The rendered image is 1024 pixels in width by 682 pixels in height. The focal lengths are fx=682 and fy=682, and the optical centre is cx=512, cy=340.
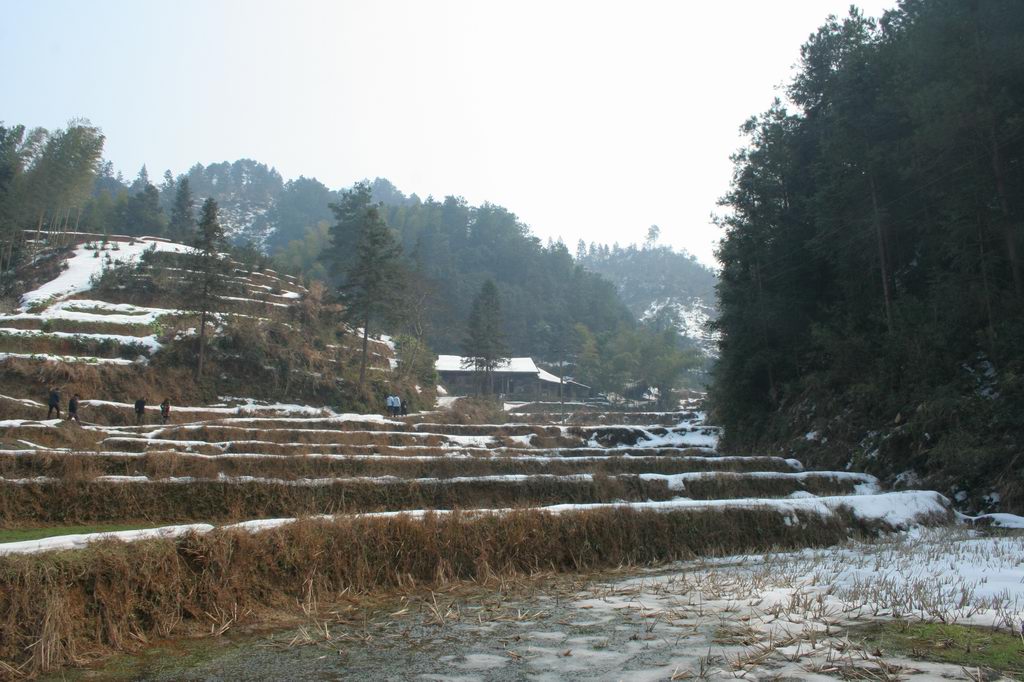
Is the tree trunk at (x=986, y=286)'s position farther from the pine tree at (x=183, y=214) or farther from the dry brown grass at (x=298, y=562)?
the pine tree at (x=183, y=214)

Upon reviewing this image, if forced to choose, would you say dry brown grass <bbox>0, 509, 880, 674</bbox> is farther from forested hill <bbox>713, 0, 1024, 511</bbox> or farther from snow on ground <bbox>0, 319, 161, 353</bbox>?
snow on ground <bbox>0, 319, 161, 353</bbox>

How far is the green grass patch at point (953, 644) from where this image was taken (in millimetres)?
3766

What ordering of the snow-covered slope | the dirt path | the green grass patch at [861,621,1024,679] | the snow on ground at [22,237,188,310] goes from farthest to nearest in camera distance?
the snow-covered slope, the snow on ground at [22,237,188,310], the dirt path, the green grass patch at [861,621,1024,679]

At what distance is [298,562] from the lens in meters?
6.83

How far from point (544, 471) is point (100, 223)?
83327 mm

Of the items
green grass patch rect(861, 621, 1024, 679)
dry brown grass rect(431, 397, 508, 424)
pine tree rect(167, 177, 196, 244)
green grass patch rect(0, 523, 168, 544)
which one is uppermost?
pine tree rect(167, 177, 196, 244)

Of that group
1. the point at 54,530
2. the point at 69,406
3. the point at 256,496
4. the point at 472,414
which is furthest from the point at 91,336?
the point at 54,530

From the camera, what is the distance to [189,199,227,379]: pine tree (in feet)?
125

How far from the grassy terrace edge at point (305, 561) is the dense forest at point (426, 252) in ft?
123

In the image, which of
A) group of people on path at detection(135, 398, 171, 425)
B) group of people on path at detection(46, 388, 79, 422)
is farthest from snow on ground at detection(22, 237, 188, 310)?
group of people on path at detection(46, 388, 79, 422)

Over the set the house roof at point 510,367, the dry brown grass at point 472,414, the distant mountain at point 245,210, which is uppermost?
the distant mountain at point 245,210

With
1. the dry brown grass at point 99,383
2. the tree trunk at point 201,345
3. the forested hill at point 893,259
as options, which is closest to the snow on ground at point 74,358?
the dry brown grass at point 99,383

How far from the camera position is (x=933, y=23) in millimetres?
18234

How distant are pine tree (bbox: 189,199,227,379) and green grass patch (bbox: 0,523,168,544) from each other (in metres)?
27.8
